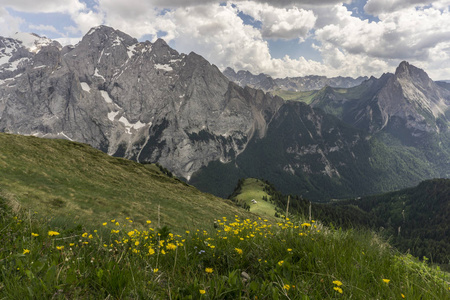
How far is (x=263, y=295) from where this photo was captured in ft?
12.0

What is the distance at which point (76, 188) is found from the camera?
32469 millimetres

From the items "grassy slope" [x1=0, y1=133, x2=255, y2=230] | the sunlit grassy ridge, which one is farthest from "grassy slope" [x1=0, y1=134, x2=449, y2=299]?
"grassy slope" [x1=0, y1=133, x2=255, y2=230]

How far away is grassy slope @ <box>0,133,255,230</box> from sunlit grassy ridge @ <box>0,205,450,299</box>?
16959 millimetres

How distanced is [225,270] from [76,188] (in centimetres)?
3435

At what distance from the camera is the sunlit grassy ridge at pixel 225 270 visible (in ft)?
11.1

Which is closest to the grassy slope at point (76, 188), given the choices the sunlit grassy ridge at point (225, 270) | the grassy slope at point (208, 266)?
the grassy slope at point (208, 266)

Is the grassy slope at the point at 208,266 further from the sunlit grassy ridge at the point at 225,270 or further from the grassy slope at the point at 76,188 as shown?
the grassy slope at the point at 76,188

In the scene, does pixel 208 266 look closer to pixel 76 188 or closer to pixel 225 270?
pixel 225 270

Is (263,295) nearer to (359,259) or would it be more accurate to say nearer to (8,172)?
(359,259)

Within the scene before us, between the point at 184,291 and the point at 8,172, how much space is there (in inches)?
1421

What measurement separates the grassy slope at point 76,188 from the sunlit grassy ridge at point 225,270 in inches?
668

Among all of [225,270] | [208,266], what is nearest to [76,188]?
[208,266]

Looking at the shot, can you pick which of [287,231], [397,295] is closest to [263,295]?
[397,295]

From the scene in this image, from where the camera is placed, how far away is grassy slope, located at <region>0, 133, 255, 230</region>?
82.6ft
